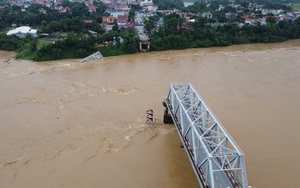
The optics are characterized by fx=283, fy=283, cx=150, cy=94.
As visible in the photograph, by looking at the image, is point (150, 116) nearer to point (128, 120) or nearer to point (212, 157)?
point (128, 120)

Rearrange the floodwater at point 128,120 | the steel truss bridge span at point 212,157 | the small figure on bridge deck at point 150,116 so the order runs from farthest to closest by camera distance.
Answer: the small figure on bridge deck at point 150,116, the floodwater at point 128,120, the steel truss bridge span at point 212,157

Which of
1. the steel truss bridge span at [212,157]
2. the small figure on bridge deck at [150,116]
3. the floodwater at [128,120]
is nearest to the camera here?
the steel truss bridge span at [212,157]

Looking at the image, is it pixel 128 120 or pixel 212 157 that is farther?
pixel 128 120

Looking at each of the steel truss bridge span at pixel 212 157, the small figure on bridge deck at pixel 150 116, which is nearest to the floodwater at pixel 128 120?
the small figure on bridge deck at pixel 150 116

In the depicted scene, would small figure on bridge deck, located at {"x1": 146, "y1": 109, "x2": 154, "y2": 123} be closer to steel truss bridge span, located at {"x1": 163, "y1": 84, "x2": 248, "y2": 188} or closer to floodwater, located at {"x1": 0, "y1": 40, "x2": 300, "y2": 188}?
floodwater, located at {"x1": 0, "y1": 40, "x2": 300, "y2": 188}

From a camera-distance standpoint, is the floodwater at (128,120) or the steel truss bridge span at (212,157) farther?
the floodwater at (128,120)

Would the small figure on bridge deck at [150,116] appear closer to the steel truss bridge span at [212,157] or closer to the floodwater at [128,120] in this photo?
the floodwater at [128,120]

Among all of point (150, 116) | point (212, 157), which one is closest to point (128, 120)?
point (150, 116)

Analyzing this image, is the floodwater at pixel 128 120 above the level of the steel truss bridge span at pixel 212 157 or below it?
below

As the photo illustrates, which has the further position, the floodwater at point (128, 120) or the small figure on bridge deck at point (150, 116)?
the small figure on bridge deck at point (150, 116)
